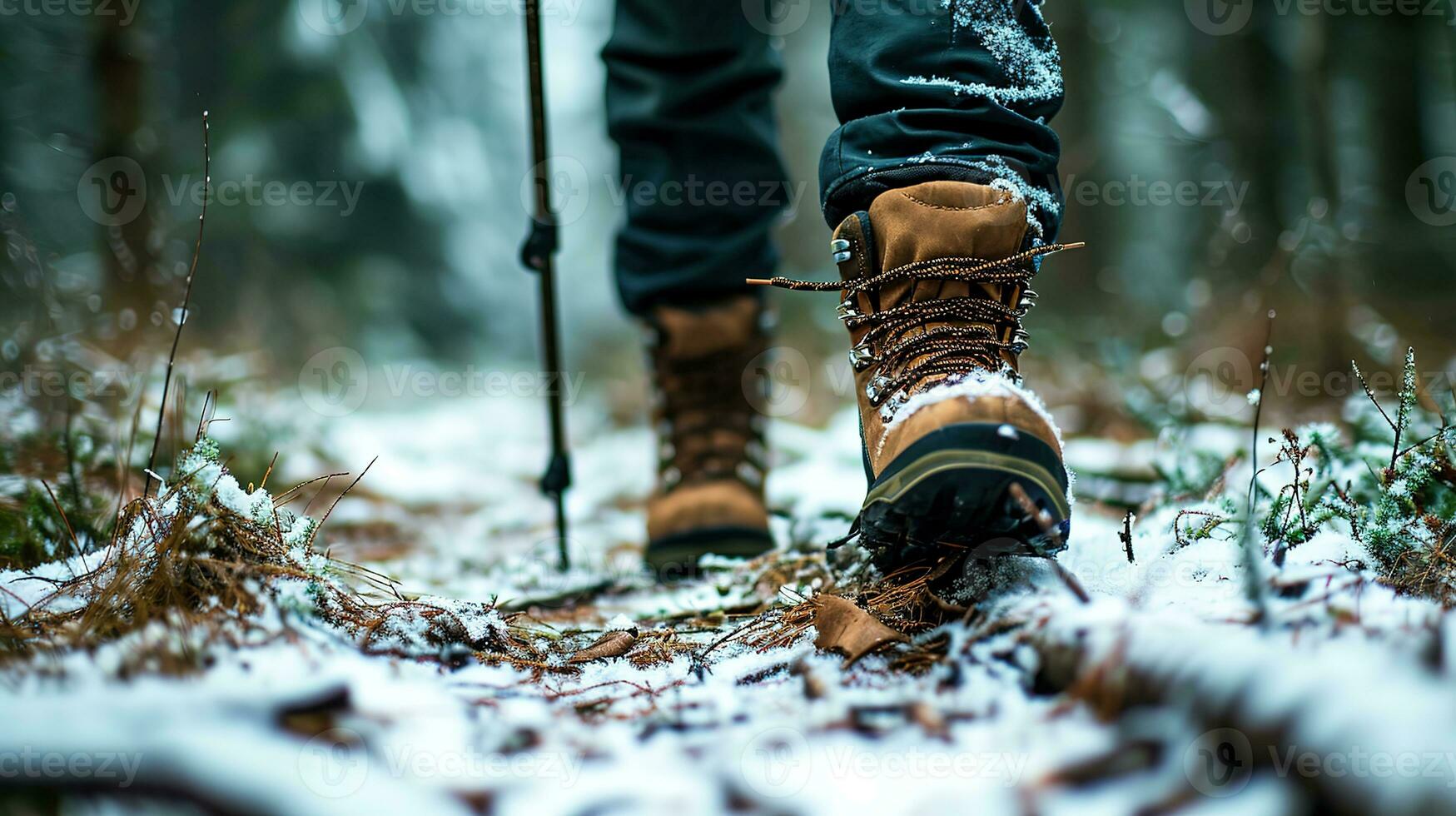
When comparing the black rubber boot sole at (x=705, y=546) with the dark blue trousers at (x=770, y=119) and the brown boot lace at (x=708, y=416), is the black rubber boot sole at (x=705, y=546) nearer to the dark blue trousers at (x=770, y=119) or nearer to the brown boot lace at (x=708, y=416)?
the brown boot lace at (x=708, y=416)

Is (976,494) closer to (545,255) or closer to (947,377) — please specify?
(947,377)

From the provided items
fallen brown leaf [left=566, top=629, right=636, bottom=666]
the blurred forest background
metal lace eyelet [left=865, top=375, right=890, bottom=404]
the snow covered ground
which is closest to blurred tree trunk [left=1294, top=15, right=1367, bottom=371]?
the blurred forest background

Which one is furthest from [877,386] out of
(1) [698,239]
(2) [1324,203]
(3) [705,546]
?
(2) [1324,203]

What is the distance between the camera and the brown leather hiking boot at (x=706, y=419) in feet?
6.10

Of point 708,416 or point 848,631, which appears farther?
point 708,416

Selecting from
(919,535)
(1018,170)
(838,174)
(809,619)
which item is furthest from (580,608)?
(1018,170)

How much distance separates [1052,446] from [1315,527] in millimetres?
493

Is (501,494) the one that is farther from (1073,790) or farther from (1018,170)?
(1073,790)

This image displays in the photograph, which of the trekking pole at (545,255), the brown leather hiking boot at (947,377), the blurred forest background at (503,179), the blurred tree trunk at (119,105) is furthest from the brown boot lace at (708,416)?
the blurred tree trunk at (119,105)

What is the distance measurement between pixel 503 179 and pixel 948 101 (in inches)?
347

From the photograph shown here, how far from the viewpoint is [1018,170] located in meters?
1.13

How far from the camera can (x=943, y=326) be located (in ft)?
3.51

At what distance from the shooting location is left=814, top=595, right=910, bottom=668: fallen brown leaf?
87 centimetres

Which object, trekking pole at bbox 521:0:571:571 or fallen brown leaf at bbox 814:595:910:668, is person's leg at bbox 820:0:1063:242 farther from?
trekking pole at bbox 521:0:571:571
